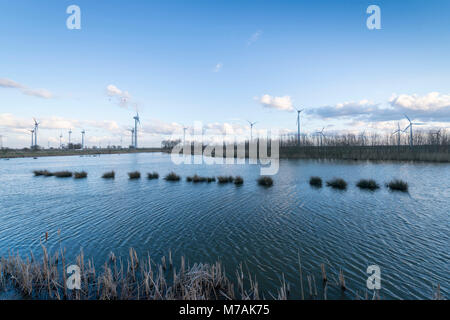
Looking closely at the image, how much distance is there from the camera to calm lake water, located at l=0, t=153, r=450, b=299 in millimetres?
6266

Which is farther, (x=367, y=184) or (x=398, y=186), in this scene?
(x=367, y=184)

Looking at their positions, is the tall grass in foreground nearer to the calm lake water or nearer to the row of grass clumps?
the calm lake water

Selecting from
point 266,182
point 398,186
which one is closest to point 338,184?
point 398,186

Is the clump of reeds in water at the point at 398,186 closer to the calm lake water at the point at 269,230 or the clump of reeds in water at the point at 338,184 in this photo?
the calm lake water at the point at 269,230

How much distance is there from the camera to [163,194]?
1741 cm

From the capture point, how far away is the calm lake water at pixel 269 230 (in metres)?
6.27

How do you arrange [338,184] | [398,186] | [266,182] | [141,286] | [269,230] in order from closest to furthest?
1. [141,286]
2. [269,230]
3. [398,186]
4. [338,184]
5. [266,182]

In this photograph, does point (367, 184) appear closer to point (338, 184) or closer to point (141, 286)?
point (338, 184)

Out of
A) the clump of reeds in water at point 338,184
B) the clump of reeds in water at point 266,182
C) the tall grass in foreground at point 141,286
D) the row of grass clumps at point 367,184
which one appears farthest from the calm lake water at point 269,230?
the clump of reeds in water at point 266,182

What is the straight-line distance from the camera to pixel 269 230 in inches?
368

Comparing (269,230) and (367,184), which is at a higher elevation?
(367,184)

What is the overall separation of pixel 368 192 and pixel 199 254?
16.2 meters
